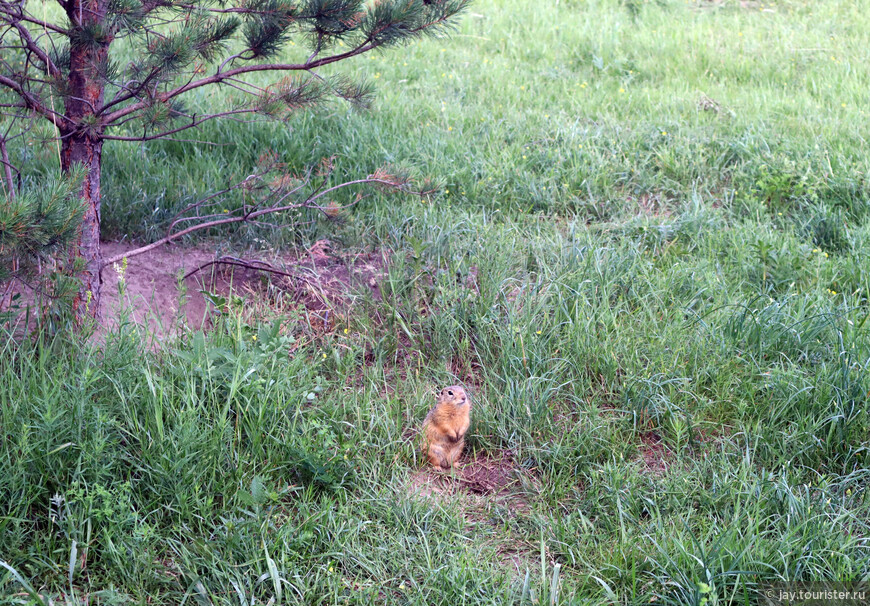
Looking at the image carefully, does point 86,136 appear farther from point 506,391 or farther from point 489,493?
point 489,493

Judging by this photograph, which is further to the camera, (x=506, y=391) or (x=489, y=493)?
(x=506, y=391)

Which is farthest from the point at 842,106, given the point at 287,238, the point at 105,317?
the point at 105,317

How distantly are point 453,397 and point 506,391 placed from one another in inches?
16.0

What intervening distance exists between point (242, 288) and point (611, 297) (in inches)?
86.2

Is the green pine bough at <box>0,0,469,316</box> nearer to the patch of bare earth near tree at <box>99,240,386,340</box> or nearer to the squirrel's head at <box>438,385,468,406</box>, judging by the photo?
the patch of bare earth near tree at <box>99,240,386,340</box>

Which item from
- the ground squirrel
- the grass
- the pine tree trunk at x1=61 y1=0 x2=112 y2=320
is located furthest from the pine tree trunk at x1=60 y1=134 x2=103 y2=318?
the ground squirrel

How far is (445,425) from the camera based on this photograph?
3.04 metres

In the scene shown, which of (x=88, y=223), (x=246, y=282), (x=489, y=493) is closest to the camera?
(x=489, y=493)

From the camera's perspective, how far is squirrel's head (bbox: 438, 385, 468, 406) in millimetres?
3039

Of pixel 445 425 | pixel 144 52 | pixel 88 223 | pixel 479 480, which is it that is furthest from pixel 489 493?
pixel 144 52

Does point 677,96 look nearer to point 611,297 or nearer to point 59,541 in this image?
point 611,297

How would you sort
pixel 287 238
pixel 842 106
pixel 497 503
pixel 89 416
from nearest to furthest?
pixel 89 416, pixel 497 503, pixel 287 238, pixel 842 106

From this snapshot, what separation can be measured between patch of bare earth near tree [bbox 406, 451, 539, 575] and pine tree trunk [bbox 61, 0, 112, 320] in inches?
72.0

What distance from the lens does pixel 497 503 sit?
2.90 metres
